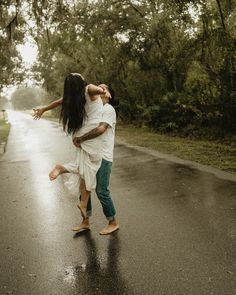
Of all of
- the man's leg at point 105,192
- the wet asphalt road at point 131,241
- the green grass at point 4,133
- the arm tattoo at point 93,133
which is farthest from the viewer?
the green grass at point 4,133

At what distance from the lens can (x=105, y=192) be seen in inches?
201

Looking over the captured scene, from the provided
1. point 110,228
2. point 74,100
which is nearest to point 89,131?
point 74,100

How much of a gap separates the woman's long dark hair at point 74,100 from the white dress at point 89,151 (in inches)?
3.3

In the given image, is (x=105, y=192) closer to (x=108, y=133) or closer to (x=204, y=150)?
(x=108, y=133)

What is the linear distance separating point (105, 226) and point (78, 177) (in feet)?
2.89

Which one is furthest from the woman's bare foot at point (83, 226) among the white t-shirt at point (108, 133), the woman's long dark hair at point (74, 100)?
the woman's long dark hair at point (74, 100)

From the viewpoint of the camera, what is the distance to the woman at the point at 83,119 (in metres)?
4.77

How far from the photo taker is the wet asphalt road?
12.4ft

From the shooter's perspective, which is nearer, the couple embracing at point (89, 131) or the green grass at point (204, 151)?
the couple embracing at point (89, 131)

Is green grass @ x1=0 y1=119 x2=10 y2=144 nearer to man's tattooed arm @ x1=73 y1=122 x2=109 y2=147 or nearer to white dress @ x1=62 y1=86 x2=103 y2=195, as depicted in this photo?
white dress @ x1=62 y1=86 x2=103 y2=195

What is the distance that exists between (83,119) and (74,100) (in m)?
0.28

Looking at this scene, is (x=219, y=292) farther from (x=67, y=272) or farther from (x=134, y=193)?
(x=134, y=193)

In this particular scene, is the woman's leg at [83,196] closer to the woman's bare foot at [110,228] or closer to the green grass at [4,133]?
the woman's bare foot at [110,228]

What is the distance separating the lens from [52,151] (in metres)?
14.4
